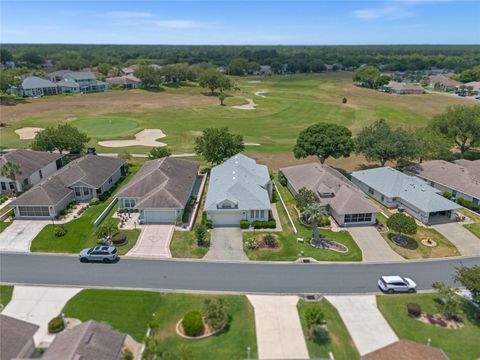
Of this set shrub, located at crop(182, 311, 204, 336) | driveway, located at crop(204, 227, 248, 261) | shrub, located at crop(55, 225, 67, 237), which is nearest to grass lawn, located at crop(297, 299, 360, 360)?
shrub, located at crop(182, 311, 204, 336)

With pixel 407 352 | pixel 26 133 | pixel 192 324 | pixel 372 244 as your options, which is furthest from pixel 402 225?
pixel 26 133

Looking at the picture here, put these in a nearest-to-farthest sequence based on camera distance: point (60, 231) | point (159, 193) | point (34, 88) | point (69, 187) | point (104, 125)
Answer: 1. point (60, 231)
2. point (159, 193)
3. point (69, 187)
4. point (104, 125)
5. point (34, 88)

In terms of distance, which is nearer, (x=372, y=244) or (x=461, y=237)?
(x=372, y=244)

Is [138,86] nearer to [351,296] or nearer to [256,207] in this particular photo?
[256,207]

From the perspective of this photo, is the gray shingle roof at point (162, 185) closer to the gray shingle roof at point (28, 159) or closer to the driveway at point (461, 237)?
the gray shingle roof at point (28, 159)

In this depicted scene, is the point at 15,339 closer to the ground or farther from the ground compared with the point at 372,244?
farther from the ground

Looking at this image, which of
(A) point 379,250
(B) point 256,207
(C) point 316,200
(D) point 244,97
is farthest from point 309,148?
(D) point 244,97

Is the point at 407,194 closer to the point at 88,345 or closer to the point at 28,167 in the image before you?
the point at 88,345
